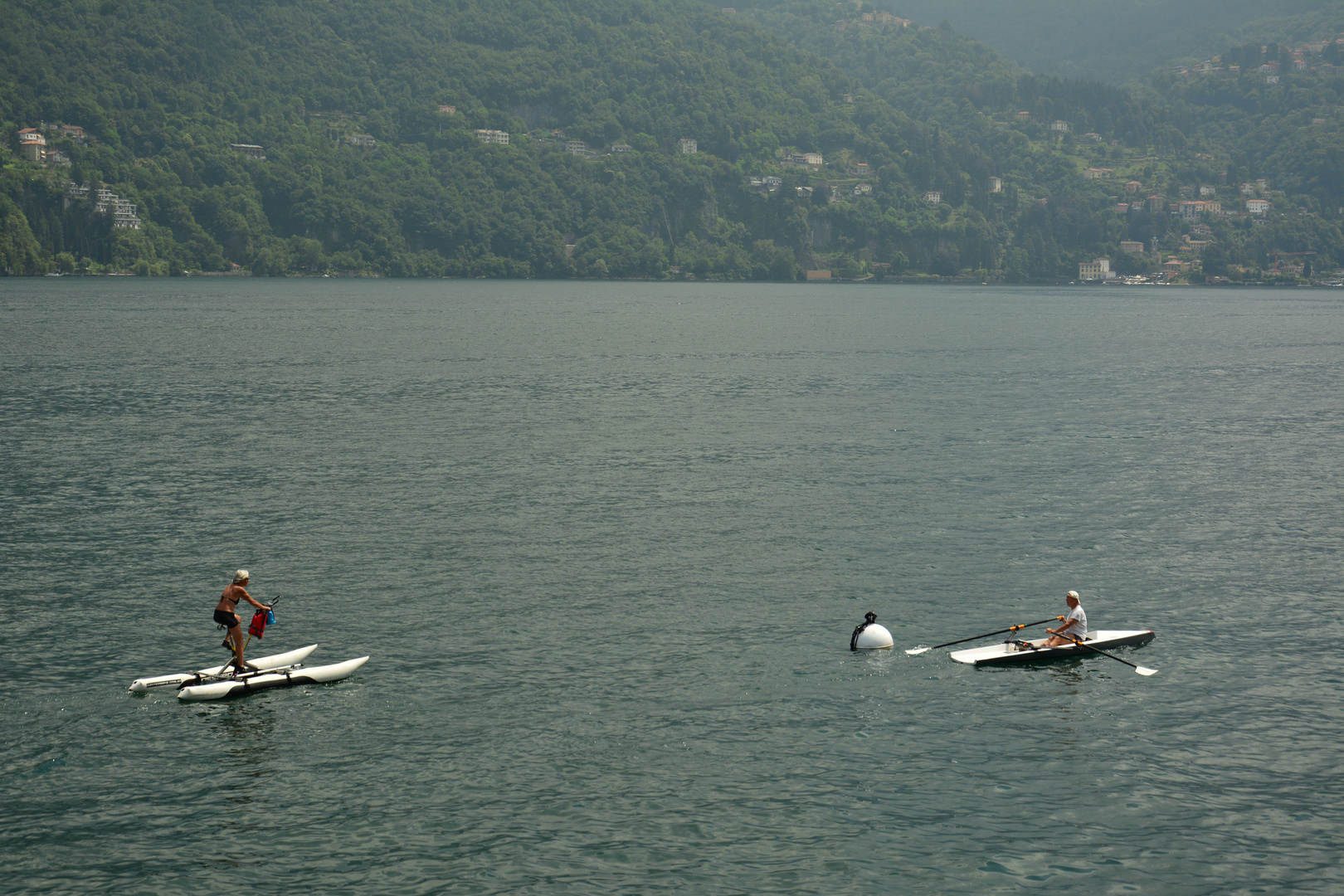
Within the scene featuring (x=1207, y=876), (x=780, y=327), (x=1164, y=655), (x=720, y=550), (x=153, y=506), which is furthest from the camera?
(x=780, y=327)

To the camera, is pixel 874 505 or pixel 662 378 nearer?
pixel 874 505

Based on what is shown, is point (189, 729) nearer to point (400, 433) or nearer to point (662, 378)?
point (400, 433)

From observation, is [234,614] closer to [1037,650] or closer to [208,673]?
[208,673]

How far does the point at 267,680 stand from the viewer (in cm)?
3150

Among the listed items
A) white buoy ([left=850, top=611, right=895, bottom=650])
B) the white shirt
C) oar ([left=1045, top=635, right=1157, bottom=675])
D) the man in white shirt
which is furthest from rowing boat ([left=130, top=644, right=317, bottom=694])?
the white shirt

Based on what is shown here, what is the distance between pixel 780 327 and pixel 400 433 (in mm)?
111023

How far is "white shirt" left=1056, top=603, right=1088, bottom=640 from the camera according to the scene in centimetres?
3459

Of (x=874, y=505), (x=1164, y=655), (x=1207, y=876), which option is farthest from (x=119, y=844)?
(x=874, y=505)

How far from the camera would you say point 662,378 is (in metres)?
106

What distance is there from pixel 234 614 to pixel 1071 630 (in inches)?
927

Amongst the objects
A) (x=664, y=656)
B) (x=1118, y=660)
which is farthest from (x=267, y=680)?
(x=1118, y=660)

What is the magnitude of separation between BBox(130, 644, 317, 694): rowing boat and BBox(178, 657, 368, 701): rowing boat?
10.4 inches

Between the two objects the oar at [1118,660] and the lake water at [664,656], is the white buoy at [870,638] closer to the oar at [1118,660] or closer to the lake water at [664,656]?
the lake water at [664,656]

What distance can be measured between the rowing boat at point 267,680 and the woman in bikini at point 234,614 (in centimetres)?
52
